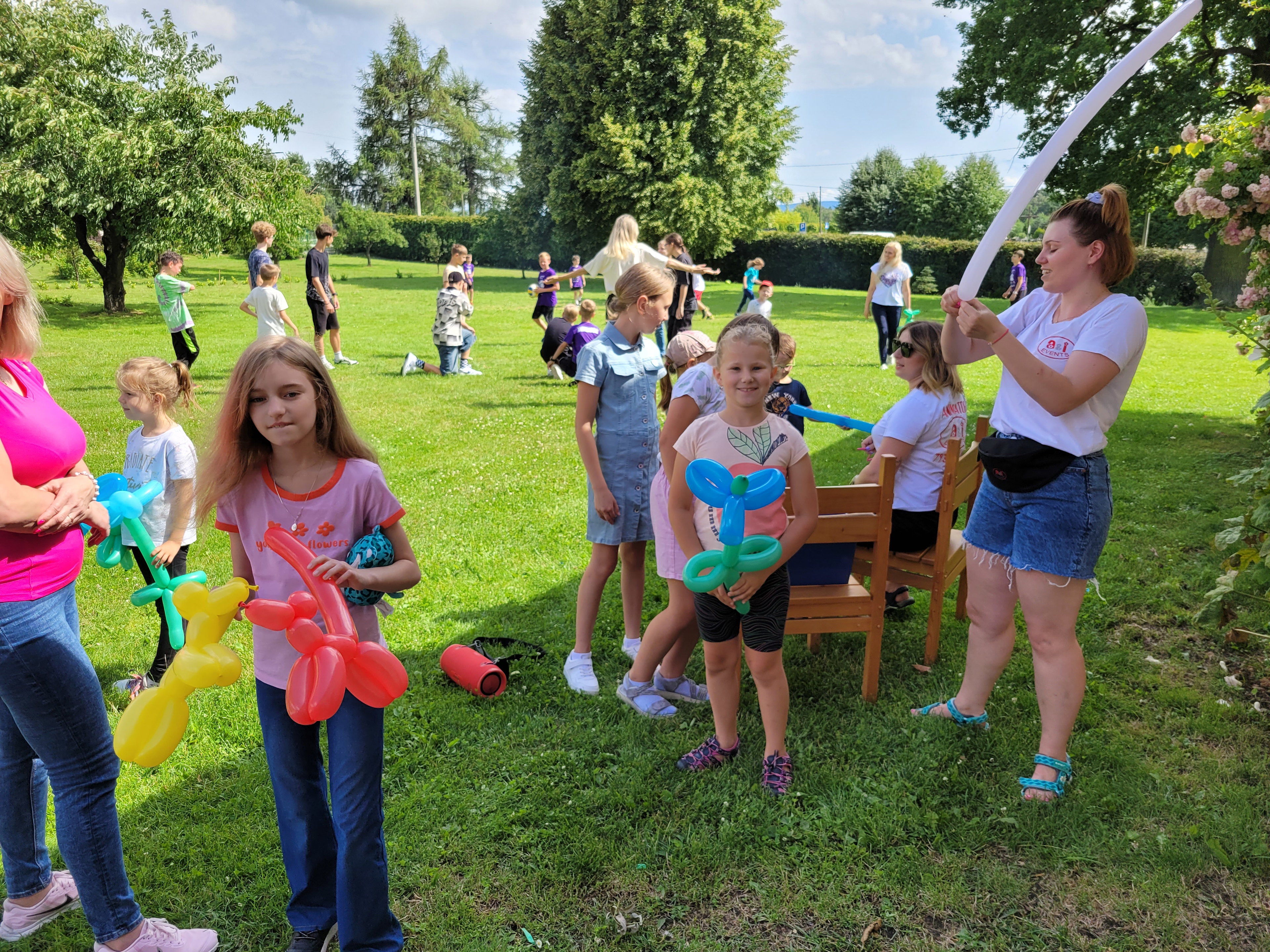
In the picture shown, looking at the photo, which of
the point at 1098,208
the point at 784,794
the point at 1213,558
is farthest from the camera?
the point at 1213,558

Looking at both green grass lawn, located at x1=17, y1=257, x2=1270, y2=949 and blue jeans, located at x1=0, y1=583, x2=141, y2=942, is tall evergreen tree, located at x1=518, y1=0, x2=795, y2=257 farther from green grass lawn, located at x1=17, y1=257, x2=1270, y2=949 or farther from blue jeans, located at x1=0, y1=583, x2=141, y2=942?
blue jeans, located at x1=0, y1=583, x2=141, y2=942

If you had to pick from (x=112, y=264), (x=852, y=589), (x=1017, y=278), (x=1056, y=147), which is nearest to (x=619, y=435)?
(x=852, y=589)

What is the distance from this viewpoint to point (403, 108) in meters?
58.7

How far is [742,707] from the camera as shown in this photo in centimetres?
365

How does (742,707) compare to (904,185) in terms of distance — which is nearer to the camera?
(742,707)

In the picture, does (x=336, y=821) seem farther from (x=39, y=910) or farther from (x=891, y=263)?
(x=891, y=263)

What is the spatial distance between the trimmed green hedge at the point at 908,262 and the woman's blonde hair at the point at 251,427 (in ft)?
87.9

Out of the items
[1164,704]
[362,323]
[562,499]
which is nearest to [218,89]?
[362,323]

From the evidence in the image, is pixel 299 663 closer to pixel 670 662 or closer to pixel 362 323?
pixel 670 662

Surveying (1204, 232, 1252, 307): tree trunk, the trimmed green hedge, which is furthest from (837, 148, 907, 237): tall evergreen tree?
(1204, 232, 1252, 307): tree trunk

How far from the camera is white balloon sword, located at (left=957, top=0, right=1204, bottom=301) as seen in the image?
232cm

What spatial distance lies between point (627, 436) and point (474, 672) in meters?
1.29

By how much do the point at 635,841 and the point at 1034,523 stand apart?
176cm

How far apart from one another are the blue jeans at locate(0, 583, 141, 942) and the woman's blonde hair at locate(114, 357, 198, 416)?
1.27m
